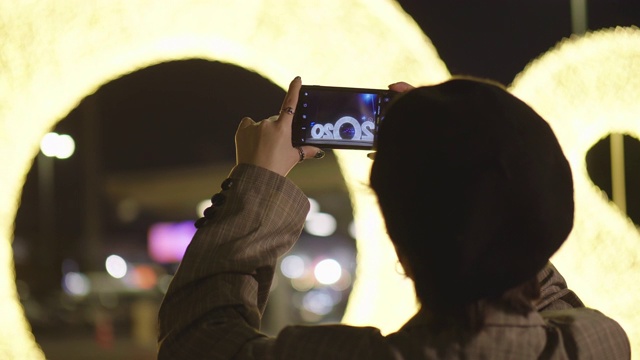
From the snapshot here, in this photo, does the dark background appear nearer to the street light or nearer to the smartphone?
the street light

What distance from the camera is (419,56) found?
2.45 meters

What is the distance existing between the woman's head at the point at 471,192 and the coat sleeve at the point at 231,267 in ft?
0.55

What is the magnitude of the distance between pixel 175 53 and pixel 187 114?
16.7 m

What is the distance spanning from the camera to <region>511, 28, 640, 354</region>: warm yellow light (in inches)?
100

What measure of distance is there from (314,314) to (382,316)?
32.3 ft

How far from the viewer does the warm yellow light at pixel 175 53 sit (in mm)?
2203

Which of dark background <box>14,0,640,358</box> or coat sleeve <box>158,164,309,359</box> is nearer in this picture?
coat sleeve <box>158,164,309,359</box>

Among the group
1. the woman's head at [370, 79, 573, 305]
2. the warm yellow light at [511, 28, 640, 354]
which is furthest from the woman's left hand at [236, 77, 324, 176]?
the warm yellow light at [511, 28, 640, 354]

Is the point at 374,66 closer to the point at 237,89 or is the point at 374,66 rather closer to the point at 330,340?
the point at 330,340

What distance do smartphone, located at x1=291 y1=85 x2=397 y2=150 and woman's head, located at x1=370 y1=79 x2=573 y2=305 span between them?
0.30m

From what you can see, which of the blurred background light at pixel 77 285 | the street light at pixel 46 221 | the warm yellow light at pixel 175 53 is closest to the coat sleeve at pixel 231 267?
the warm yellow light at pixel 175 53

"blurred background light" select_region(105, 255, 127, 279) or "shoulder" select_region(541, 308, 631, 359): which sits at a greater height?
"blurred background light" select_region(105, 255, 127, 279)

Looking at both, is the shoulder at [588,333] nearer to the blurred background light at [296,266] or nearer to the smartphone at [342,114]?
the smartphone at [342,114]

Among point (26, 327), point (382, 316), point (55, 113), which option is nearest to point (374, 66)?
point (382, 316)
